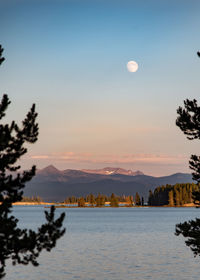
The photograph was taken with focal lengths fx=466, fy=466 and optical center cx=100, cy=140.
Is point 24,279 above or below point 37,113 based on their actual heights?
below

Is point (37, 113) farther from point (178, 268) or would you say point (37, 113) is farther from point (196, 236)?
point (178, 268)

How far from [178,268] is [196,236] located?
71.8 feet

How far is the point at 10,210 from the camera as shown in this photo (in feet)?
67.3

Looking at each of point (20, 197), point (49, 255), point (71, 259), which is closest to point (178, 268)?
point (71, 259)

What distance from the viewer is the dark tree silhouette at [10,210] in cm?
2009

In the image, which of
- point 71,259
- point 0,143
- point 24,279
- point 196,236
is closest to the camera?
point 0,143

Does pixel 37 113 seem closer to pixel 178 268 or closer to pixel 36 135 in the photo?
pixel 36 135

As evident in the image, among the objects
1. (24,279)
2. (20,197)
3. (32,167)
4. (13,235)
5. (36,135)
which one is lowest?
(24,279)

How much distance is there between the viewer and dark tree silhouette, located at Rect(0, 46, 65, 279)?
20.1 m

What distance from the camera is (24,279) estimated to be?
4672 centimetres

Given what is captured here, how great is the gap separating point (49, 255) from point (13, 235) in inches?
1857

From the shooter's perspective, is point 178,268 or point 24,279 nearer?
point 24,279

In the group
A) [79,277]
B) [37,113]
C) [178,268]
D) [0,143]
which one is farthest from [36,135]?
[178,268]

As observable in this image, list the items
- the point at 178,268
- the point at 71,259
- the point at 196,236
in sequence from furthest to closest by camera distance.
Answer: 1. the point at 71,259
2. the point at 178,268
3. the point at 196,236
